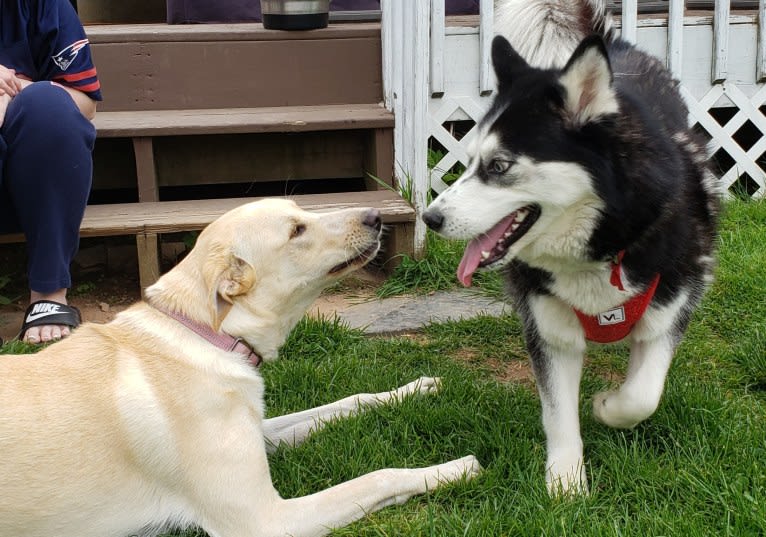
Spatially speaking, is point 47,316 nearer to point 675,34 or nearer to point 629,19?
point 629,19

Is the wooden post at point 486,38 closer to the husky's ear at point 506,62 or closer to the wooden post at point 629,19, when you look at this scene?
the wooden post at point 629,19

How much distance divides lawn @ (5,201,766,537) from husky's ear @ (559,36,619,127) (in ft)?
3.32

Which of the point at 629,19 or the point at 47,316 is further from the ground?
the point at 629,19

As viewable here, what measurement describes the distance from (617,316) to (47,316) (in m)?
2.44

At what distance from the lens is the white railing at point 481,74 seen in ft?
15.3

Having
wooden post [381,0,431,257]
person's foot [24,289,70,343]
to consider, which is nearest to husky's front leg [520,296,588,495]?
wooden post [381,0,431,257]

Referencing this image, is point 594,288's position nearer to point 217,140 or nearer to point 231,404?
point 231,404

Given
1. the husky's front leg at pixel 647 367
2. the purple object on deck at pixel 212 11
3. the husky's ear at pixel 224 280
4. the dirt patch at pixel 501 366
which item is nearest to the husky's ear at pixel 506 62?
the husky's front leg at pixel 647 367

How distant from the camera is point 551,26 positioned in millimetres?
3670

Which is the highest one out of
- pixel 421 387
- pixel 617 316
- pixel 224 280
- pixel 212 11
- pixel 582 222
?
pixel 212 11

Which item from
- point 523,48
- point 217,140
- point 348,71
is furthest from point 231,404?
point 348,71

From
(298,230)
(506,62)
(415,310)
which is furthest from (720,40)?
(298,230)

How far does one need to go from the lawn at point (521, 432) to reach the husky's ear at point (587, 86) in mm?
1012

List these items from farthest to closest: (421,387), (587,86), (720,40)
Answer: (720,40) < (421,387) < (587,86)
